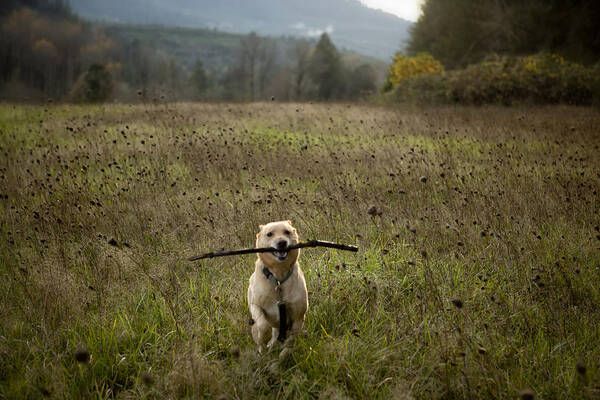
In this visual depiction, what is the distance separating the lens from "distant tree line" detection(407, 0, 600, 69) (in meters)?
21.7

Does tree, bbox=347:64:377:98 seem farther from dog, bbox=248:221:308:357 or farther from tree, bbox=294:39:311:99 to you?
dog, bbox=248:221:308:357

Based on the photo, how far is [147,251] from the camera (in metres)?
3.79

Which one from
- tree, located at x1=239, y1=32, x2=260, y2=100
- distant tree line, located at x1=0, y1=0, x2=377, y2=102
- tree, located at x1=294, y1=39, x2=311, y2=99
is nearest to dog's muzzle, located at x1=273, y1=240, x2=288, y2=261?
distant tree line, located at x1=0, y1=0, x2=377, y2=102

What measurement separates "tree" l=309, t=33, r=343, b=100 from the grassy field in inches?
1567

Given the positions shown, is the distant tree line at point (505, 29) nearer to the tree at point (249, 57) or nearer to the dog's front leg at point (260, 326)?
the dog's front leg at point (260, 326)

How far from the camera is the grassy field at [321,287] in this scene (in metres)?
2.14

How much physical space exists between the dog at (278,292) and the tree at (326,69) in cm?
4264

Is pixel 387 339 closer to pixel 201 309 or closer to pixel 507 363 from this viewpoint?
pixel 507 363

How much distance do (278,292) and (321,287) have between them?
0.95 meters

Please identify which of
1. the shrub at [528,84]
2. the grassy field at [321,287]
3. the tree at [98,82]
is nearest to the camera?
the grassy field at [321,287]

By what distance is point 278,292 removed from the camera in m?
2.20

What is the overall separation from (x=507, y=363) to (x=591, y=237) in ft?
8.03

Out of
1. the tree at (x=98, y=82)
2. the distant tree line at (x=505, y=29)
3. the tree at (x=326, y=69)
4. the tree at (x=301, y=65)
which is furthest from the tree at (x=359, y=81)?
the tree at (x=98, y=82)

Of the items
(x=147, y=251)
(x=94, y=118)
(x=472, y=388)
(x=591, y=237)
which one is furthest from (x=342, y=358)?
(x=94, y=118)
